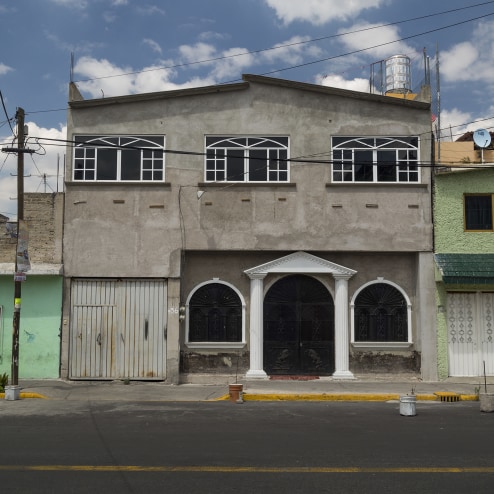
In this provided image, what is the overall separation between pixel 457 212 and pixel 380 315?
3.56 m

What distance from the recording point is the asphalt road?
682cm

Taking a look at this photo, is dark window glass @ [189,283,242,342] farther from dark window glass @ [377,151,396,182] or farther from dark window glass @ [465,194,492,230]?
dark window glass @ [465,194,492,230]

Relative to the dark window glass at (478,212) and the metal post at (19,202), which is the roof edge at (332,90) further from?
the metal post at (19,202)

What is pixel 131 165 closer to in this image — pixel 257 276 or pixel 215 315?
pixel 257 276

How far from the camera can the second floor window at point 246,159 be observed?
57.8 ft

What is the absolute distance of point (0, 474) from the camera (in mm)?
7223

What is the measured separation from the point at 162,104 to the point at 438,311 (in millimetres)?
9604

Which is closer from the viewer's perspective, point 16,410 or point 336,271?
point 16,410

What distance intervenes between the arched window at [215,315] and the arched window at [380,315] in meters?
3.26

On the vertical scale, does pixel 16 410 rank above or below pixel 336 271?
below

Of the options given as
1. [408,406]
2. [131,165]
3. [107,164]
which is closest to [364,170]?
[131,165]

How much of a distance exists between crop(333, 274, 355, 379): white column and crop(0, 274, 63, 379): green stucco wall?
762 centimetres

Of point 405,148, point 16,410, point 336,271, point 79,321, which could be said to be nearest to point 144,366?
point 79,321

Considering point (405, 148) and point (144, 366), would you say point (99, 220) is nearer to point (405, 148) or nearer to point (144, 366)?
point (144, 366)
